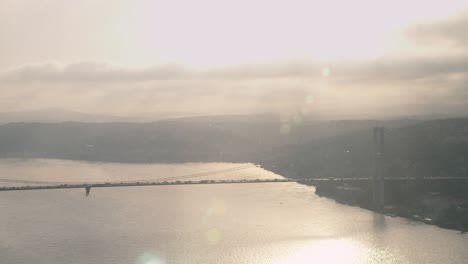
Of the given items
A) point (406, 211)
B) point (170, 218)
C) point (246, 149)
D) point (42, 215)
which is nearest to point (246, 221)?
point (170, 218)

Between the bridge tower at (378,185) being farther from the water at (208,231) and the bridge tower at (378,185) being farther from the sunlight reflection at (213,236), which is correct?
the sunlight reflection at (213,236)

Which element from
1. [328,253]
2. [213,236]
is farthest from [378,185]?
[213,236]

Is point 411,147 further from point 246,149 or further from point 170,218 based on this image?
point 246,149

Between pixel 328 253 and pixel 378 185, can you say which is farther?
pixel 378 185

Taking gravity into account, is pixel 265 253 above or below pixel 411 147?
below

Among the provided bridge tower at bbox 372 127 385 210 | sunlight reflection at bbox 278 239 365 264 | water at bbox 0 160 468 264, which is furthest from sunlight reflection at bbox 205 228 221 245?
bridge tower at bbox 372 127 385 210

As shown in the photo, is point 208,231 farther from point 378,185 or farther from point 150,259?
point 378,185

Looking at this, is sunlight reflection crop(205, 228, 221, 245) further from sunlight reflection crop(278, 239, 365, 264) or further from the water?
sunlight reflection crop(278, 239, 365, 264)
